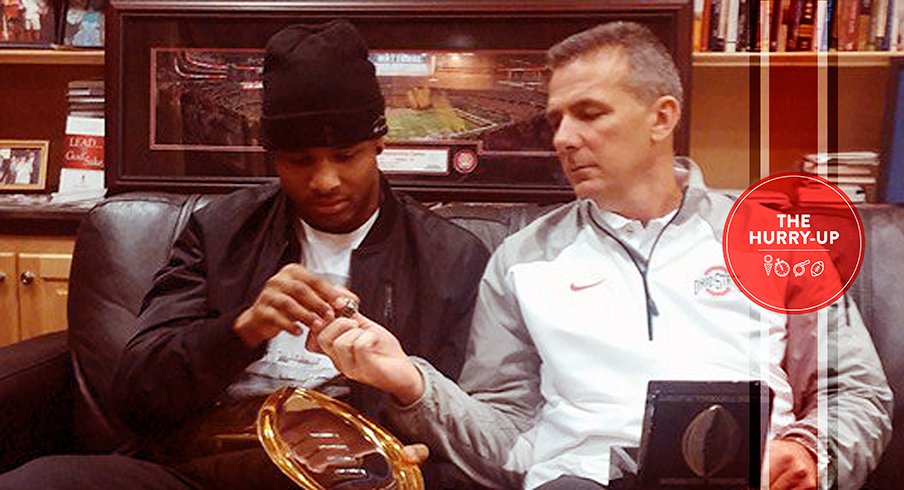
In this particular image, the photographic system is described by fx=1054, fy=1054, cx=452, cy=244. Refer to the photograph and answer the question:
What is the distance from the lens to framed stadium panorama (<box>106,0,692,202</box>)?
1.35 metres

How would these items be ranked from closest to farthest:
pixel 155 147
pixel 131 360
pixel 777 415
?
pixel 777 415
pixel 131 360
pixel 155 147

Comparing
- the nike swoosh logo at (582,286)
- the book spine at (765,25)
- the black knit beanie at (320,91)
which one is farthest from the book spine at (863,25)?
the black knit beanie at (320,91)

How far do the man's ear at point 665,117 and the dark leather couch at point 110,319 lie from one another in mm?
179

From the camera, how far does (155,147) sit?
1.46 m

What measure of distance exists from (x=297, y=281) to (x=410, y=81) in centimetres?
30

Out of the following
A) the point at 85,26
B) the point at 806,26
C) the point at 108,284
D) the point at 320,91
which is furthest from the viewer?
the point at 85,26

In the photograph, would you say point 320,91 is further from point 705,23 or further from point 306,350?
point 705,23

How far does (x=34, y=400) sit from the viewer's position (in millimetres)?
1404

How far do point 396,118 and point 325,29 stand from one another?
0.47 feet

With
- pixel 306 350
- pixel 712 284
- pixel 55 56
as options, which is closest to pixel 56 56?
pixel 55 56

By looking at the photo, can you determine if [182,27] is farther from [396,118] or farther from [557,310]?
[557,310]

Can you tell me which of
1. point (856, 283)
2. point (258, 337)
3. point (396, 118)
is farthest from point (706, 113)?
point (258, 337)

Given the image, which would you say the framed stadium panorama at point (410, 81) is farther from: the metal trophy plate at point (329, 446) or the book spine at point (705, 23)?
the metal trophy plate at point (329, 446)

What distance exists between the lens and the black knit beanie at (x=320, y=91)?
1243 millimetres
